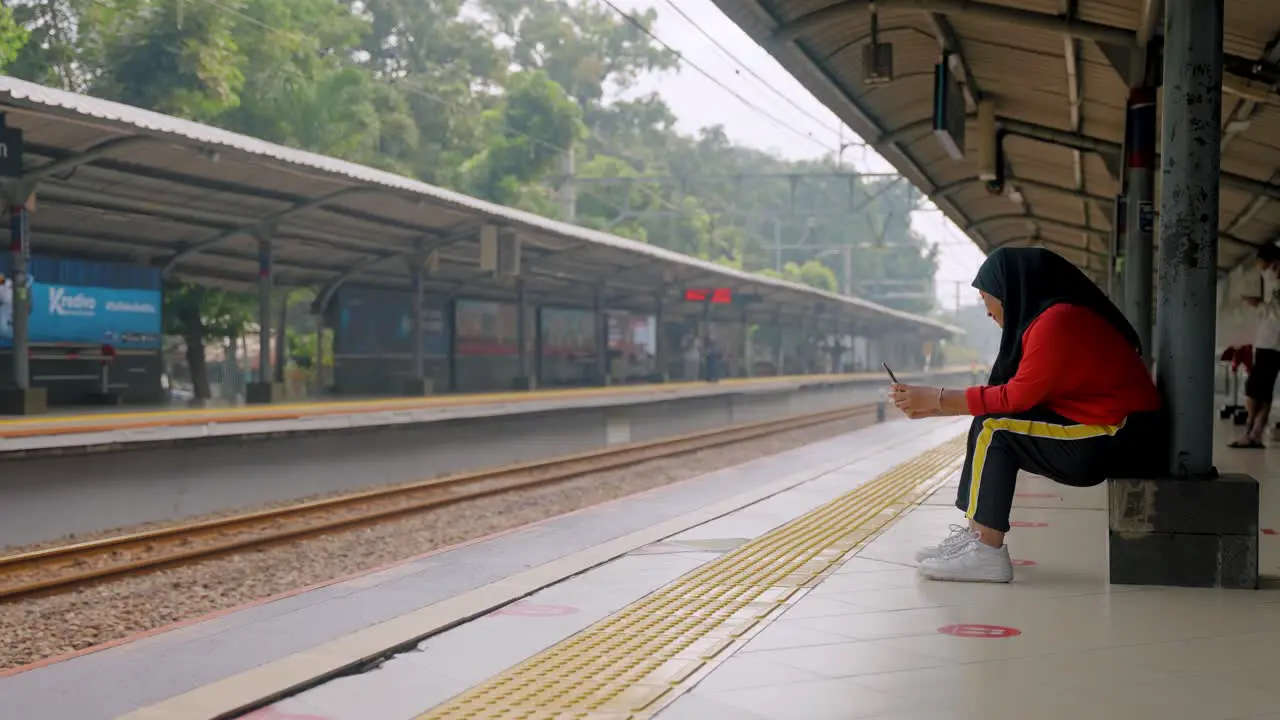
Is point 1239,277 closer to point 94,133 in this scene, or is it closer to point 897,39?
point 897,39

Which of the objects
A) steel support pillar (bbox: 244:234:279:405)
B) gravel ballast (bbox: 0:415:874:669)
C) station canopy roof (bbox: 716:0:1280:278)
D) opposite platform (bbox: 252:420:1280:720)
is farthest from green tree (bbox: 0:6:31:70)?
opposite platform (bbox: 252:420:1280:720)

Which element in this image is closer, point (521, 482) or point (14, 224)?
point (14, 224)

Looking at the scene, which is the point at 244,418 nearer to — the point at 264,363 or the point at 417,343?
the point at 264,363

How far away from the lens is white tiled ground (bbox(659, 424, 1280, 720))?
3324mm

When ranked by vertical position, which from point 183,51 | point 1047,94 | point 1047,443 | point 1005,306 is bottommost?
point 1047,443

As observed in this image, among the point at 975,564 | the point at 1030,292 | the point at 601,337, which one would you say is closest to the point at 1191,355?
the point at 1030,292

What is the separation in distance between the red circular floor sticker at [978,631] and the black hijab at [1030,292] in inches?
44.1

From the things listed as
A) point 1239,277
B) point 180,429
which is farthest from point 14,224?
point 1239,277

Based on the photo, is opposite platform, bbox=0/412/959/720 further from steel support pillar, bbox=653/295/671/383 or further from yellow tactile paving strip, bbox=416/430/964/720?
steel support pillar, bbox=653/295/671/383

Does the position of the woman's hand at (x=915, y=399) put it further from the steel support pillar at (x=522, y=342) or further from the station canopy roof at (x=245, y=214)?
the steel support pillar at (x=522, y=342)

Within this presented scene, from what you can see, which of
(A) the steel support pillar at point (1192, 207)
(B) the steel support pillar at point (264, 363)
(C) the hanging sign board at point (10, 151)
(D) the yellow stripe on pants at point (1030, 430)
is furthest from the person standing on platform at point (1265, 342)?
(B) the steel support pillar at point (264, 363)

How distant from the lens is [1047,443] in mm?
4820

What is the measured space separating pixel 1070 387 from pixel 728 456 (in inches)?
661

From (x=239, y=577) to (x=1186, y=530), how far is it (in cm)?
629
